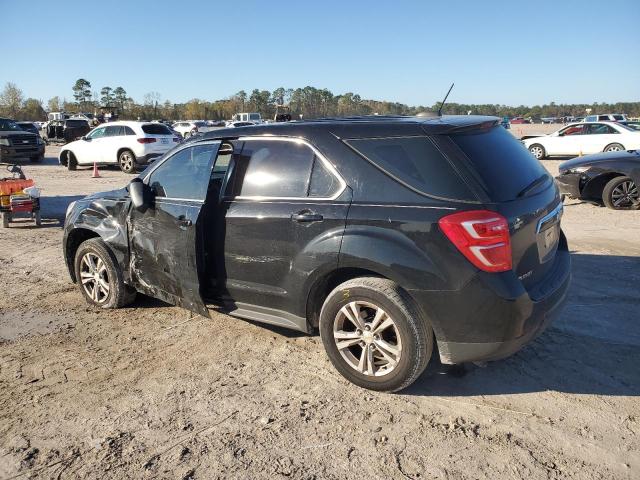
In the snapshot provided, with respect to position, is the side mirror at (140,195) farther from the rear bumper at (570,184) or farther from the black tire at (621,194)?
the black tire at (621,194)

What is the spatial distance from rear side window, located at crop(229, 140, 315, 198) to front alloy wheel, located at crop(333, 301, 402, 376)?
2.98 ft

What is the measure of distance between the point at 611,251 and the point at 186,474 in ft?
20.2

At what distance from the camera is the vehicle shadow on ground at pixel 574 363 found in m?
3.48

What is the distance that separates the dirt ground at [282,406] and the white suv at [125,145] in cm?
1380

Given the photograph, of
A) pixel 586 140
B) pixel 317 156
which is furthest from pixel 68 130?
pixel 317 156

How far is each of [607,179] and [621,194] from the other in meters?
0.40

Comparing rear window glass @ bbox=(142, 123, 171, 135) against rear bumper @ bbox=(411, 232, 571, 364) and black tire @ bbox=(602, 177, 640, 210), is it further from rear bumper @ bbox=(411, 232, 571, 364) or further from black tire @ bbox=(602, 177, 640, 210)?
rear bumper @ bbox=(411, 232, 571, 364)

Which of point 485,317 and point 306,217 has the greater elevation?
Answer: point 306,217

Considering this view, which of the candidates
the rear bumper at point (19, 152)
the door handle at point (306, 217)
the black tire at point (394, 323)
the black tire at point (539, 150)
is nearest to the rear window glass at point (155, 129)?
the rear bumper at point (19, 152)

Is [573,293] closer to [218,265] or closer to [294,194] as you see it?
[294,194]

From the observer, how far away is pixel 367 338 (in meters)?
3.43

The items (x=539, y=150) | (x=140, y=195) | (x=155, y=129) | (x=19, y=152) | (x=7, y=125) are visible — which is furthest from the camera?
(x=7, y=125)

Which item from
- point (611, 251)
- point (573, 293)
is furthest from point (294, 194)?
point (611, 251)

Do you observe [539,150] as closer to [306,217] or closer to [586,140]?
[586,140]
